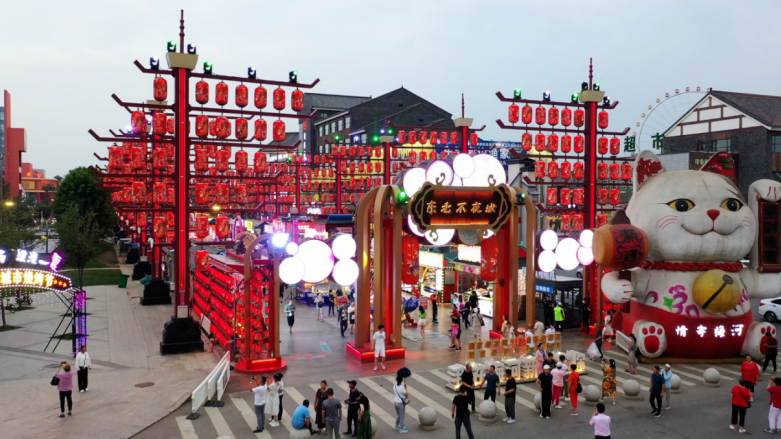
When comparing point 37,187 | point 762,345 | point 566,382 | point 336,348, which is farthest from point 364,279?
point 37,187

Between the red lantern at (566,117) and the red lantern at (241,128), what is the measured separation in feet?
48.1

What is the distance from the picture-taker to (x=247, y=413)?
51.7 feet

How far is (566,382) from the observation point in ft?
56.3

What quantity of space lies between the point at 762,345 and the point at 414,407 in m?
12.7

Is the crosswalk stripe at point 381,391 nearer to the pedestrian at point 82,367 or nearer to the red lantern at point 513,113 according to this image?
the pedestrian at point 82,367

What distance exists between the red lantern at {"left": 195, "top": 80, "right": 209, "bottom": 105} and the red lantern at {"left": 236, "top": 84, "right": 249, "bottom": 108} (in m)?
1.19

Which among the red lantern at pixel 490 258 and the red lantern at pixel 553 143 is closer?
the red lantern at pixel 490 258

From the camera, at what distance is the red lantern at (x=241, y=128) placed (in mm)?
23203

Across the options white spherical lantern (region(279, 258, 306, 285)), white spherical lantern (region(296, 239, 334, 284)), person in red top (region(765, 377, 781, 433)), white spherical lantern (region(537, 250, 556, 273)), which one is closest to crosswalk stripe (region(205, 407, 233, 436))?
white spherical lantern (region(279, 258, 306, 285))

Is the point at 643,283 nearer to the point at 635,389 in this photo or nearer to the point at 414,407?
the point at 635,389

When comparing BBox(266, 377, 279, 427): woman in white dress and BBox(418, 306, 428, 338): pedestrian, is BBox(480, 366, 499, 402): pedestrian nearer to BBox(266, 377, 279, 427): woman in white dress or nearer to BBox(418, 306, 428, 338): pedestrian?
BBox(266, 377, 279, 427): woman in white dress

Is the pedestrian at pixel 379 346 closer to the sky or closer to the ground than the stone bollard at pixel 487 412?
closer to the sky

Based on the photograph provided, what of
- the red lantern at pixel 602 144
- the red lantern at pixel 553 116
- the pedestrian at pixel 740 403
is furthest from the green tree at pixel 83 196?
the pedestrian at pixel 740 403

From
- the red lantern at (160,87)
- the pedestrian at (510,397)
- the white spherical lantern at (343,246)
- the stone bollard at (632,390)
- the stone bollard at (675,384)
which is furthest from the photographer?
the red lantern at (160,87)
